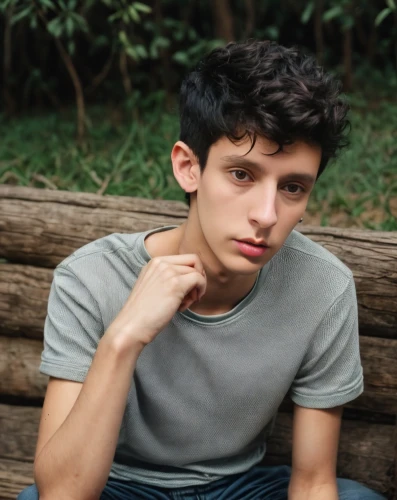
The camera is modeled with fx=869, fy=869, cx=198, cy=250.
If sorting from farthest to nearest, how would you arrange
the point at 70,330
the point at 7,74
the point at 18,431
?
1. the point at 7,74
2. the point at 18,431
3. the point at 70,330

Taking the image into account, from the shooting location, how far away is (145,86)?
727 cm

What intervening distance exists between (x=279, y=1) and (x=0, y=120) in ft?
7.90

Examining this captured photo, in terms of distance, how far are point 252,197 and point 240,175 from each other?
8 cm

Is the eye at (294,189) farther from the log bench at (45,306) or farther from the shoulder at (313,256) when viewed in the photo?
the log bench at (45,306)

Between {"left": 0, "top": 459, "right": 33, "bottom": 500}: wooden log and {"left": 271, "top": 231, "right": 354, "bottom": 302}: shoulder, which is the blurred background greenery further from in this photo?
{"left": 0, "top": 459, "right": 33, "bottom": 500}: wooden log

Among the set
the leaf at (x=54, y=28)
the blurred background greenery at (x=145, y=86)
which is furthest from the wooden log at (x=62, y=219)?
the leaf at (x=54, y=28)

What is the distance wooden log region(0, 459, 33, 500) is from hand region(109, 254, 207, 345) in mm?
1132

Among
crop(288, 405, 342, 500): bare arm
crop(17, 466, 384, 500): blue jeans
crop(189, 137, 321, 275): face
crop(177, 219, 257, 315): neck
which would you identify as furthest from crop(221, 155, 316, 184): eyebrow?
crop(17, 466, 384, 500): blue jeans

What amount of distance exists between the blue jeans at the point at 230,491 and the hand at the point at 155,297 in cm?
62

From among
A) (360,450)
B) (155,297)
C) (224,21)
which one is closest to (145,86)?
(224,21)

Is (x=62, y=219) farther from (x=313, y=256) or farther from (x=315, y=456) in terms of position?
(x=315, y=456)

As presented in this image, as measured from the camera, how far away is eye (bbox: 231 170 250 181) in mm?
2252

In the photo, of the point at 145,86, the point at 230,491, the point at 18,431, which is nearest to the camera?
the point at 230,491

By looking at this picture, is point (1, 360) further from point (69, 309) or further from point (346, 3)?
point (346, 3)
